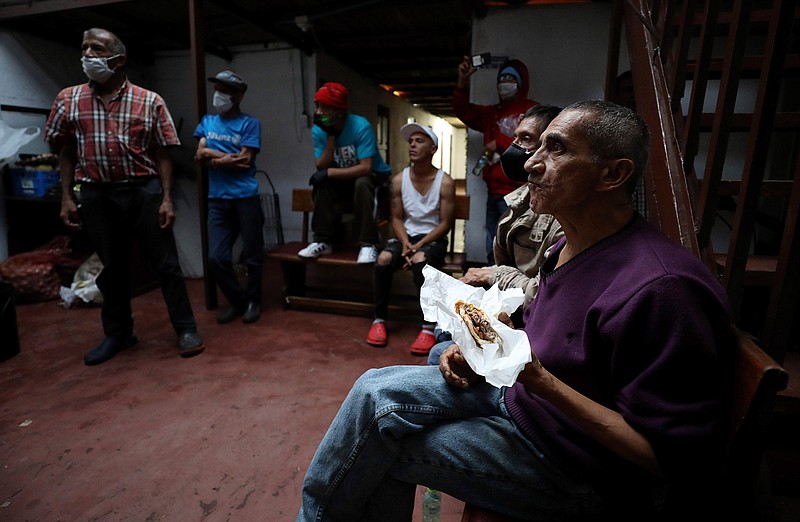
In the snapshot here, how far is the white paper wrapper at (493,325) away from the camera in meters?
0.94

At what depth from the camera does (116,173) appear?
114 inches

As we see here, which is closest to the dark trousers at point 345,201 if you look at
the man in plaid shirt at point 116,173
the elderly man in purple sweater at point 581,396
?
the man in plaid shirt at point 116,173

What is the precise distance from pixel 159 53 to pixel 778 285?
7.07 meters

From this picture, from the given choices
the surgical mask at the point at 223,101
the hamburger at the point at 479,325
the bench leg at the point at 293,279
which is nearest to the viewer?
the hamburger at the point at 479,325

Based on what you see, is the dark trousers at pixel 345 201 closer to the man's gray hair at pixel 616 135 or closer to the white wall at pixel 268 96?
the white wall at pixel 268 96

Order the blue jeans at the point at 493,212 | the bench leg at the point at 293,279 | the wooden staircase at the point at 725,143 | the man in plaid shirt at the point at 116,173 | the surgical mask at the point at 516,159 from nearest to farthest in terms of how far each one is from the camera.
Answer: the wooden staircase at the point at 725,143, the surgical mask at the point at 516,159, the man in plaid shirt at the point at 116,173, the blue jeans at the point at 493,212, the bench leg at the point at 293,279

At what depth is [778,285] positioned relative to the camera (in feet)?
4.09

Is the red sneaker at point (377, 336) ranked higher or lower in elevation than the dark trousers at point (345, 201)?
lower

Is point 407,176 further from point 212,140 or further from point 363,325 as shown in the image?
point 212,140

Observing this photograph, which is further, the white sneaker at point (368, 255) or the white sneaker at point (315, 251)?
the white sneaker at point (315, 251)

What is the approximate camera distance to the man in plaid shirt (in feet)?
9.37

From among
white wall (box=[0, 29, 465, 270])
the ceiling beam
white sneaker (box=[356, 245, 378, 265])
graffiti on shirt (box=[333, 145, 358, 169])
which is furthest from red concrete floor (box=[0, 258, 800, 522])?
the ceiling beam

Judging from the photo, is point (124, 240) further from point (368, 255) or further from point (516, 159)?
point (516, 159)

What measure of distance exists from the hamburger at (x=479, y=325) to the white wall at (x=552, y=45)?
145 inches
